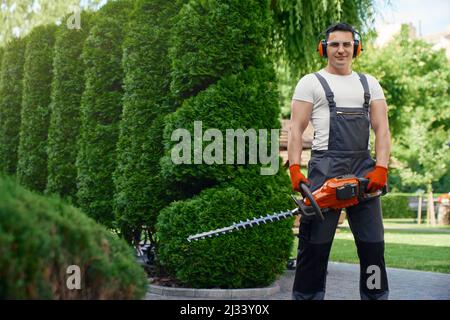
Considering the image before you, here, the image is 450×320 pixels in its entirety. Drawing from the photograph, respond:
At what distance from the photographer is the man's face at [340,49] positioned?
193 inches

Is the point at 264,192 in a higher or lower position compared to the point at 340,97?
lower

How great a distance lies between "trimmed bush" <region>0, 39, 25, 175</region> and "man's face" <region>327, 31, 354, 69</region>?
952cm

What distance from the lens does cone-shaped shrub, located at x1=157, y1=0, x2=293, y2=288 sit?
675cm

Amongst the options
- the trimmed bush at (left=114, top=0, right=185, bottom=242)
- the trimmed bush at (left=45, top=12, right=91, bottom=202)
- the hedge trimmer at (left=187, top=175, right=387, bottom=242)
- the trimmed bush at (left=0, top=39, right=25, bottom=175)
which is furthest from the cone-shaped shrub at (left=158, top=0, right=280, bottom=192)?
the trimmed bush at (left=0, top=39, right=25, bottom=175)

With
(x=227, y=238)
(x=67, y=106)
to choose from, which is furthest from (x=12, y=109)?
(x=227, y=238)

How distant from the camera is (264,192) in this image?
6957mm

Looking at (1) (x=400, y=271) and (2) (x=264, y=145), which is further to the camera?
(1) (x=400, y=271)

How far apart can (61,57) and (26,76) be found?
1.89 m

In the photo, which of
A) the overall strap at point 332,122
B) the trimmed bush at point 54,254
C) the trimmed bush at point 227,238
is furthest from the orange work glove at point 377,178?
the trimmed bush at point 227,238

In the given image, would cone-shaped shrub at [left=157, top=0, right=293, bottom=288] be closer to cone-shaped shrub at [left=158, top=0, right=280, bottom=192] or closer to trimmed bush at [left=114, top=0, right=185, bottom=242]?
cone-shaped shrub at [left=158, top=0, right=280, bottom=192]

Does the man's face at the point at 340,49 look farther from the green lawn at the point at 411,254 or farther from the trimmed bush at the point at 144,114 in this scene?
the green lawn at the point at 411,254

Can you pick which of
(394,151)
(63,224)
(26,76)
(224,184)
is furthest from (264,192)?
(394,151)

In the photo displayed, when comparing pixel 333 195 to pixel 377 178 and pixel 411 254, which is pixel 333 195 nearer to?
pixel 377 178

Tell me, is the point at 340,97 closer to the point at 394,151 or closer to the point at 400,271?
the point at 400,271
